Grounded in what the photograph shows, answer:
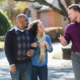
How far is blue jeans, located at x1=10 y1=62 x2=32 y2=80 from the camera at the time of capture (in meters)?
3.28

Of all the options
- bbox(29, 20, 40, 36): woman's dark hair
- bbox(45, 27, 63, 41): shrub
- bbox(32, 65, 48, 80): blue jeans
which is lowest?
bbox(45, 27, 63, 41): shrub

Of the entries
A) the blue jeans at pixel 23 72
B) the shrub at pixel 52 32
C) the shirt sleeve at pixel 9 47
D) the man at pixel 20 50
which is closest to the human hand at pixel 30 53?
the man at pixel 20 50

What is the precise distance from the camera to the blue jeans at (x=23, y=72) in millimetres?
3275

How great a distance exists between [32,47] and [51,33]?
1704 cm

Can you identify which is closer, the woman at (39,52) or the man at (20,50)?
the man at (20,50)

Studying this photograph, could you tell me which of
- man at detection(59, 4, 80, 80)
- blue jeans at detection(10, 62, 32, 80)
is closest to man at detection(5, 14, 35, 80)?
blue jeans at detection(10, 62, 32, 80)

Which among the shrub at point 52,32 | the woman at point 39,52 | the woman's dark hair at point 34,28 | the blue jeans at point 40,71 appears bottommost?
the shrub at point 52,32

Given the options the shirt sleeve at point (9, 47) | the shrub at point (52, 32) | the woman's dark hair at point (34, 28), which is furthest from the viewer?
the shrub at point (52, 32)

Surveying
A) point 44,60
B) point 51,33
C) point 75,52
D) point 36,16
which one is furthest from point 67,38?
point 36,16

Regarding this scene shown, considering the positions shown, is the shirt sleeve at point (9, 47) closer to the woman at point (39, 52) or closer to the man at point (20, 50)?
the man at point (20, 50)

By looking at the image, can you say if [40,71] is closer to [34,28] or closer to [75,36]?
[34,28]

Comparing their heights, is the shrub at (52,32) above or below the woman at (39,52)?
below

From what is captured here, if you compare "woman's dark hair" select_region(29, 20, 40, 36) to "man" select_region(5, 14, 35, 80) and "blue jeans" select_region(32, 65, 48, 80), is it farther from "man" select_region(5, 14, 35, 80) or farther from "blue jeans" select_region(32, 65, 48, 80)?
"blue jeans" select_region(32, 65, 48, 80)

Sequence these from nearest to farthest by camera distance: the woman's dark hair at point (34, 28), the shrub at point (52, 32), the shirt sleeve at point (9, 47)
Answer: the shirt sleeve at point (9, 47)
the woman's dark hair at point (34, 28)
the shrub at point (52, 32)
